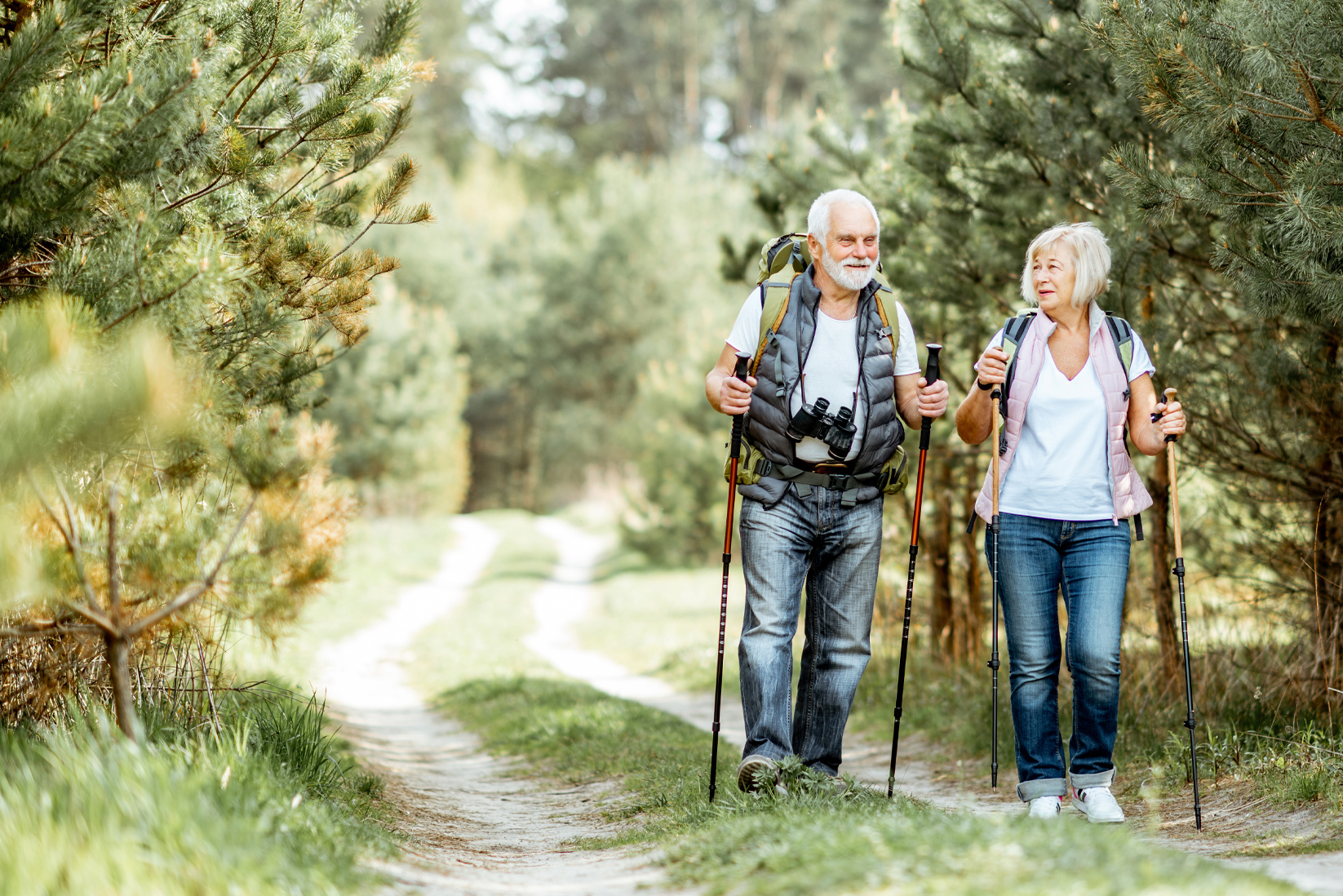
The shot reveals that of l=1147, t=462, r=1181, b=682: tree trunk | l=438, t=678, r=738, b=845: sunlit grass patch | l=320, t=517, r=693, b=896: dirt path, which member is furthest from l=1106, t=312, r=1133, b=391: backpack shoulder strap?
l=320, t=517, r=693, b=896: dirt path

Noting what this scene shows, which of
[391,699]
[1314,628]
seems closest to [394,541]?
[391,699]

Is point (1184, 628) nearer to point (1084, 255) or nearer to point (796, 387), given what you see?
point (1084, 255)

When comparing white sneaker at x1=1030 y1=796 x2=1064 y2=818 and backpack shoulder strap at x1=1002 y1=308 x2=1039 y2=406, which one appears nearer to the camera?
white sneaker at x1=1030 y1=796 x2=1064 y2=818

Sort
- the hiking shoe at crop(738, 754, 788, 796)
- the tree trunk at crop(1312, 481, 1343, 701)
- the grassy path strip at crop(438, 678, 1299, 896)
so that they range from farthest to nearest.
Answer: the tree trunk at crop(1312, 481, 1343, 701) → the hiking shoe at crop(738, 754, 788, 796) → the grassy path strip at crop(438, 678, 1299, 896)

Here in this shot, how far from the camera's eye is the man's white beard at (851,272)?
460 centimetres

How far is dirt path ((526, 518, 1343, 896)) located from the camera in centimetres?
359

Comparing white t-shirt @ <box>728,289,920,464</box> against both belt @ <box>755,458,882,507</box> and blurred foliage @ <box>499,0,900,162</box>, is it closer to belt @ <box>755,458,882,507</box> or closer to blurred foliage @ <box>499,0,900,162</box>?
belt @ <box>755,458,882,507</box>

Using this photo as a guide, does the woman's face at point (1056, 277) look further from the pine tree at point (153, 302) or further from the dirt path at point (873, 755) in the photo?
the pine tree at point (153, 302)

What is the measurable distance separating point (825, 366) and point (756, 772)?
1.58m

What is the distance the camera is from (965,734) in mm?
7082

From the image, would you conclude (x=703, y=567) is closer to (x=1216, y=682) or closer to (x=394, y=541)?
(x=394, y=541)

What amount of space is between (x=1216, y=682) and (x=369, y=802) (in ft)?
14.3

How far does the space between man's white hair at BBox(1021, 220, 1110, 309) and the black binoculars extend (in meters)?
0.98

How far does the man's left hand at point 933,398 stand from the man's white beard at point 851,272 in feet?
1.60
